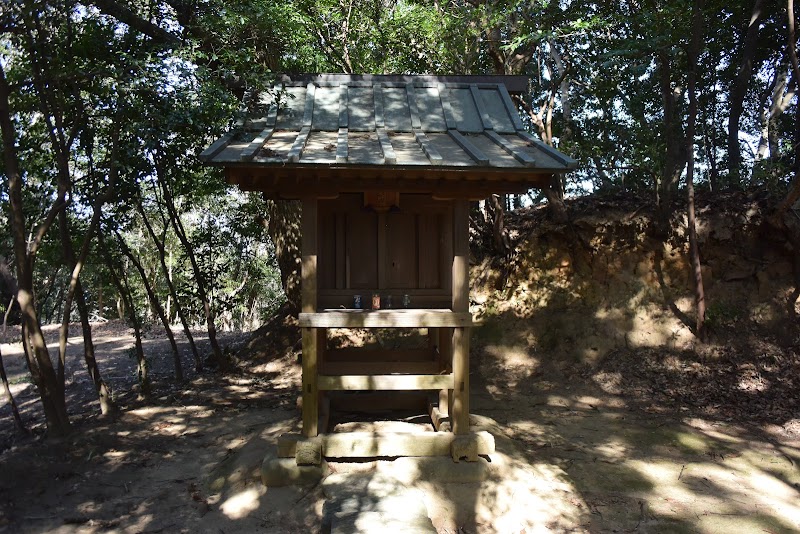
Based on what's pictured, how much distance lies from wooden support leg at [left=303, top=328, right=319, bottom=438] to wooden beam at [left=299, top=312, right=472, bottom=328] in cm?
19

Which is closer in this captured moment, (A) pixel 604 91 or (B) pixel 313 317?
(B) pixel 313 317

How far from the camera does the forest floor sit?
4.76m

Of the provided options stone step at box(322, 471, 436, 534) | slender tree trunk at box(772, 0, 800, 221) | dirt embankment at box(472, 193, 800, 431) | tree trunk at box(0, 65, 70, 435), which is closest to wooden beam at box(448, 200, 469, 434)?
stone step at box(322, 471, 436, 534)

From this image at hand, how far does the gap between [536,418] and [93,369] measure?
5.96 meters

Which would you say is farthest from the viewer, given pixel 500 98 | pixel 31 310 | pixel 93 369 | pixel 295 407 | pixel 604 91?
pixel 604 91

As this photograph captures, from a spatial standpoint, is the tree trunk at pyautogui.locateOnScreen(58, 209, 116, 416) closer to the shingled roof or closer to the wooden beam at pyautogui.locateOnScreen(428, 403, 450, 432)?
the shingled roof

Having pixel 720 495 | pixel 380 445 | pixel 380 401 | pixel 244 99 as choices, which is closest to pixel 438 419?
pixel 380 445

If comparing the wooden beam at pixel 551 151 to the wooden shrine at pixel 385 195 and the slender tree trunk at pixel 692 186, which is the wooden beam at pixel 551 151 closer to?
the wooden shrine at pixel 385 195

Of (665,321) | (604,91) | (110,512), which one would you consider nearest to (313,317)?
(110,512)

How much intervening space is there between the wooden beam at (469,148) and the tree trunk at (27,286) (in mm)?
4450

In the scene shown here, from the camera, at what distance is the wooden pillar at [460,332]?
17.6 feet

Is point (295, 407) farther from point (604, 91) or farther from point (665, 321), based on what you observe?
point (604, 91)

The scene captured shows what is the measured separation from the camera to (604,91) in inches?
416

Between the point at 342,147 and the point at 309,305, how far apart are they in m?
1.53
